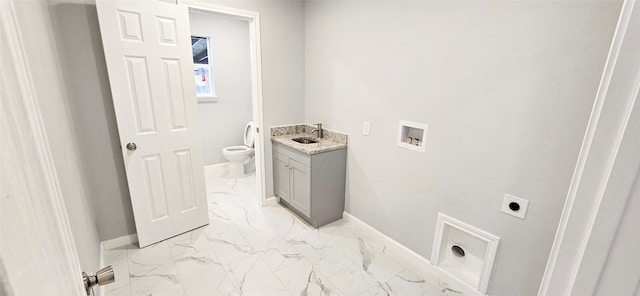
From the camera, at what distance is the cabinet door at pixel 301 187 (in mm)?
2561

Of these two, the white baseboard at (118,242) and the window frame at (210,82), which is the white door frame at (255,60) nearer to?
the white baseboard at (118,242)

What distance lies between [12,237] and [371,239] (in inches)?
98.0

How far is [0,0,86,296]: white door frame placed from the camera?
0.31 metres

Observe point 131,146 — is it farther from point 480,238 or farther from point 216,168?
point 480,238

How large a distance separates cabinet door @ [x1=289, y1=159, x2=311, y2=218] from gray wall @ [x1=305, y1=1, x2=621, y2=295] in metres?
0.49

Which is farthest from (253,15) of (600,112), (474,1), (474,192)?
(600,112)

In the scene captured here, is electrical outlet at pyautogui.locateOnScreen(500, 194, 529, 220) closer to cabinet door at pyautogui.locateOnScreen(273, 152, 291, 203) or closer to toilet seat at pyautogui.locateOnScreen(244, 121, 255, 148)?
cabinet door at pyautogui.locateOnScreen(273, 152, 291, 203)

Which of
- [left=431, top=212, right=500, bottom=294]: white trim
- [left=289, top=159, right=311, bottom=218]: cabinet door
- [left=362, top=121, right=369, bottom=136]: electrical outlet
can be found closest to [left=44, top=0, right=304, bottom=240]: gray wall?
[left=289, top=159, right=311, bottom=218]: cabinet door

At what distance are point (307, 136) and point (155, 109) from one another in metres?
1.46

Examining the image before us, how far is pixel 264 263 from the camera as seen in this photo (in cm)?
216

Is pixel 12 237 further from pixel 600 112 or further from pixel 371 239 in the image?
pixel 371 239

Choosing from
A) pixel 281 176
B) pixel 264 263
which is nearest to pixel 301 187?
pixel 281 176

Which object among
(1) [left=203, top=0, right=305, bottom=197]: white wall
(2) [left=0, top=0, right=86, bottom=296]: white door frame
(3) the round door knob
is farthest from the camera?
(1) [left=203, top=0, right=305, bottom=197]: white wall

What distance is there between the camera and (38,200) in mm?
430
